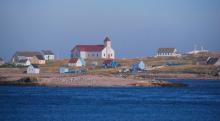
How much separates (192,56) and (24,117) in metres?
109

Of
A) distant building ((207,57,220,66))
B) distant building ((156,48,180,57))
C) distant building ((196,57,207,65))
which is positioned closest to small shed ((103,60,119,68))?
distant building ((196,57,207,65))

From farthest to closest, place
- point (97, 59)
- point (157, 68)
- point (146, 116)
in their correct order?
point (97, 59)
point (157, 68)
point (146, 116)

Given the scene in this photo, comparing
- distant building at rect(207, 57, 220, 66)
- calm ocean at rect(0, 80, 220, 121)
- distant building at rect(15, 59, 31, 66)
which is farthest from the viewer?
distant building at rect(15, 59, 31, 66)

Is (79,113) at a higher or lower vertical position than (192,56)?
lower

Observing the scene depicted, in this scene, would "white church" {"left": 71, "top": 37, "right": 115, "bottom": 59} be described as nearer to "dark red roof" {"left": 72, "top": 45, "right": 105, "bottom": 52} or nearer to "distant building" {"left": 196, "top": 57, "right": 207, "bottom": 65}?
"dark red roof" {"left": 72, "top": 45, "right": 105, "bottom": 52}

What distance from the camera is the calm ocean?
51.5m

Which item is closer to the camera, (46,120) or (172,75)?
(46,120)

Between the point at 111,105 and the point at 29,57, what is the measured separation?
88694 millimetres

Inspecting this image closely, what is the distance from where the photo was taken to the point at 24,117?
50.5m

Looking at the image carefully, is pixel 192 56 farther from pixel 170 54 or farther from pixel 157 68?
pixel 157 68

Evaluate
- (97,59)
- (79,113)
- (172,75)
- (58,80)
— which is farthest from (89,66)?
(79,113)

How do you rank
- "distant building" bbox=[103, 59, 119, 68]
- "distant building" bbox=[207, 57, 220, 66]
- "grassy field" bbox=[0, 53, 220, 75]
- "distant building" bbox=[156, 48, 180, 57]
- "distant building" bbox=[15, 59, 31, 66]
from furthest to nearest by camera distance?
1. "distant building" bbox=[156, 48, 180, 57]
2. "distant building" bbox=[15, 59, 31, 66]
3. "distant building" bbox=[207, 57, 220, 66]
4. "distant building" bbox=[103, 59, 119, 68]
5. "grassy field" bbox=[0, 53, 220, 75]

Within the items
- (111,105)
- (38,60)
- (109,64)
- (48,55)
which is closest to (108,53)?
(48,55)

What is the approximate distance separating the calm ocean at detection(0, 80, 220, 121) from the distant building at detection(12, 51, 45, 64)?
190 ft
